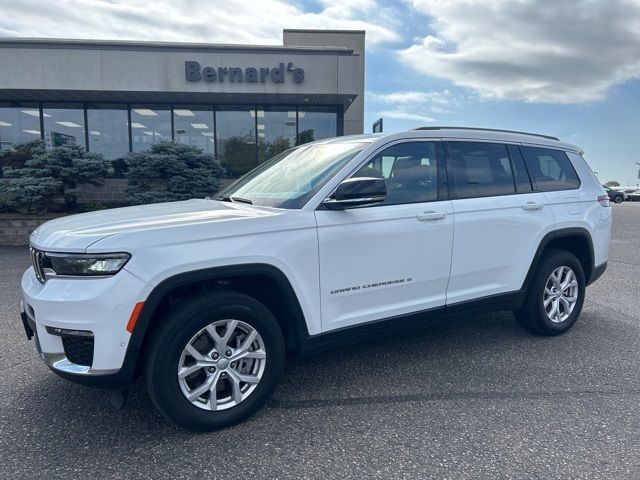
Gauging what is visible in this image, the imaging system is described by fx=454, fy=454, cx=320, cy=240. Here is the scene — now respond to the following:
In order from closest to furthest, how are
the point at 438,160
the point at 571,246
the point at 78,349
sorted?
the point at 78,349, the point at 438,160, the point at 571,246

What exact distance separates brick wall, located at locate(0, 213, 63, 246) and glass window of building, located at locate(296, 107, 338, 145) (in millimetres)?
7931

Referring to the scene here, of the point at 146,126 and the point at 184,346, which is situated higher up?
the point at 146,126

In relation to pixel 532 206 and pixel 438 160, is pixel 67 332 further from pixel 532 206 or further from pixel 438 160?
pixel 532 206

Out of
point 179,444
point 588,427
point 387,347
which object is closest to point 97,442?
point 179,444

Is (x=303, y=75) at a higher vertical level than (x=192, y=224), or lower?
higher

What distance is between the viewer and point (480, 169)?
12.8ft

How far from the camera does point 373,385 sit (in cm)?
335

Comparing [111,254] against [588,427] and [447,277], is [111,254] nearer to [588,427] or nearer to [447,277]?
[447,277]

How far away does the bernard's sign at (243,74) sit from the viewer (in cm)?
1314

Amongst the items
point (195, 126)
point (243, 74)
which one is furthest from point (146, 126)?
point (243, 74)

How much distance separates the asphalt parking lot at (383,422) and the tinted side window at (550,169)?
4.93 ft

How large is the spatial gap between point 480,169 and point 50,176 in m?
10.5

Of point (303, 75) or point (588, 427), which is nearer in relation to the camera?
point (588, 427)

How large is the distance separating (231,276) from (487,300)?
2290mm
